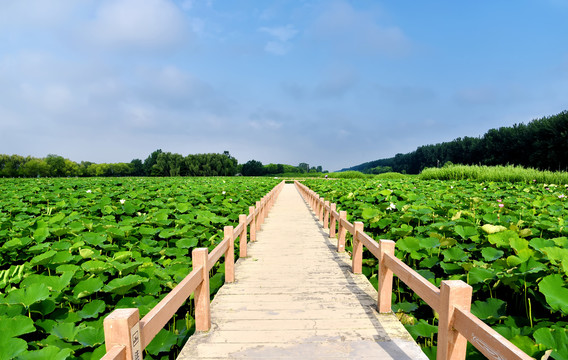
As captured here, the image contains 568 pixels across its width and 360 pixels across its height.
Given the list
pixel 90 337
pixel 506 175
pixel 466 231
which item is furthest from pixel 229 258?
pixel 506 175

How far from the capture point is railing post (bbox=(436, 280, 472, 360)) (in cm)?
179

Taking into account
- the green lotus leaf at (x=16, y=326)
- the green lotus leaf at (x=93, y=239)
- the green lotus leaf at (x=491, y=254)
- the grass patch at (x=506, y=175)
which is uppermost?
the grass patch at (x=506, y=175)

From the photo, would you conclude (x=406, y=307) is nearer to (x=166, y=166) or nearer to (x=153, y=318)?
(x=153, y=318)

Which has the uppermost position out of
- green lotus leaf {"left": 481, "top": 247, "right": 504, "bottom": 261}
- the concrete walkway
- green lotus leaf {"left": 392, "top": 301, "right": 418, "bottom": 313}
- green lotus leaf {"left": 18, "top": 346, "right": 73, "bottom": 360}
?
green lotus leaf {"left": 481, "top": 247, "right": 504, "bottom": 261}

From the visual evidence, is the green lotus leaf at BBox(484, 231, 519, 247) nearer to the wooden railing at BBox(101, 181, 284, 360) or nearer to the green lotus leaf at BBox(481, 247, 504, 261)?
the green lotus leaf at BBox(481, 247, 504, 261)

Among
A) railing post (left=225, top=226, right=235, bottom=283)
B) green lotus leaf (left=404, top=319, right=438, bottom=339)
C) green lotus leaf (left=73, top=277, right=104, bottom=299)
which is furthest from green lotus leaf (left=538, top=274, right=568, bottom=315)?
green lotus leaf (left=73, top=277, right=104, bottom=299)

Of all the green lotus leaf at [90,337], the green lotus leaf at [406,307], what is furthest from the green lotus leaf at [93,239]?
the green lotus leaf at [406,307]

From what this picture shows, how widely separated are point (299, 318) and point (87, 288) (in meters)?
1.96

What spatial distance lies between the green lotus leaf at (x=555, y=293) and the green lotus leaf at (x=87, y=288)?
339 cm

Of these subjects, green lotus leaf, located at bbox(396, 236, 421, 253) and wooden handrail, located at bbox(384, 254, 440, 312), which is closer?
wooden handrail, located at bbox(384, 254, 440, 312)

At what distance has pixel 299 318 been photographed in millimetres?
2883

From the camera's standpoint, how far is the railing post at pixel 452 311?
179 centimetres

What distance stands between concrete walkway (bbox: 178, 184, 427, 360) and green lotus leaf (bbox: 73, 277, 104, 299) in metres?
0.95

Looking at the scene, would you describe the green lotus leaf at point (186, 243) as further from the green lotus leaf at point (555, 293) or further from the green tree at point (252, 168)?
the green tree at point (252, 168)
